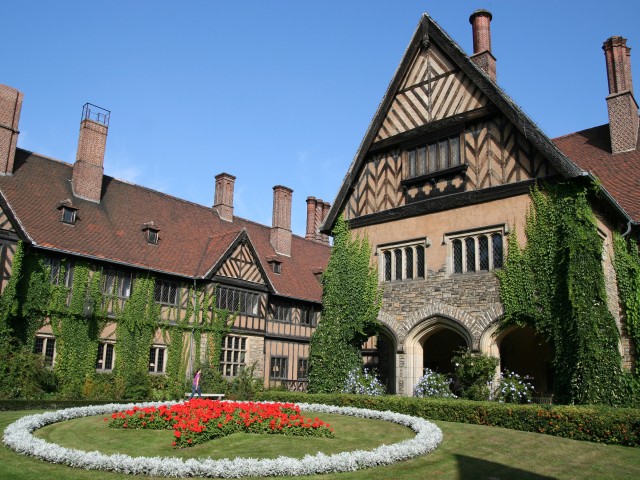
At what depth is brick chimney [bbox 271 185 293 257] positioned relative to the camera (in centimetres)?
3722

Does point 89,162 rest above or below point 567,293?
above

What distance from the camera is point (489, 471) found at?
9609 millimetres

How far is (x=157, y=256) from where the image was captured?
27859 millimetres

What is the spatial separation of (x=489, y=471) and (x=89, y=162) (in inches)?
970

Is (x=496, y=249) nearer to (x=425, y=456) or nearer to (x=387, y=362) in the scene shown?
(x=387, y=362)

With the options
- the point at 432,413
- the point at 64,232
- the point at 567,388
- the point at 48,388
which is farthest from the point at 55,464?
the point at 64,232

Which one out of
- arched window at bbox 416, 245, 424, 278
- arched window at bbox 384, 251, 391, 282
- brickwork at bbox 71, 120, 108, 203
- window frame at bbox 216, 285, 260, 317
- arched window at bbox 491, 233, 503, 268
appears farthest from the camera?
window frame at bbox 216, 285, 260, 317

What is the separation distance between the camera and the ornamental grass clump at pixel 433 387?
17.3m

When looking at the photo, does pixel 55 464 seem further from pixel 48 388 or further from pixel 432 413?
pixel 48 388

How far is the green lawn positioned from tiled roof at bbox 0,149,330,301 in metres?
12.8

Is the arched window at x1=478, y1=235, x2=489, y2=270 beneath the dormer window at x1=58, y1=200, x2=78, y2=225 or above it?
beneath

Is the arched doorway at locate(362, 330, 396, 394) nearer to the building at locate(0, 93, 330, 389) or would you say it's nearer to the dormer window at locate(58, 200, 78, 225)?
the building at locate(0, 93, 330, 389)

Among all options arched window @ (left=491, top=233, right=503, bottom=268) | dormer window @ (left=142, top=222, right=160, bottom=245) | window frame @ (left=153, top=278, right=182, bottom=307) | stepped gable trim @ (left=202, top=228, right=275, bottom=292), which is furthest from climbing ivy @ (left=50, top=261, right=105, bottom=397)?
arched window @ (left=491, top=233, right=503, bottom=268)

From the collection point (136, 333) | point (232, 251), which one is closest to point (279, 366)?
point (232, 251)
